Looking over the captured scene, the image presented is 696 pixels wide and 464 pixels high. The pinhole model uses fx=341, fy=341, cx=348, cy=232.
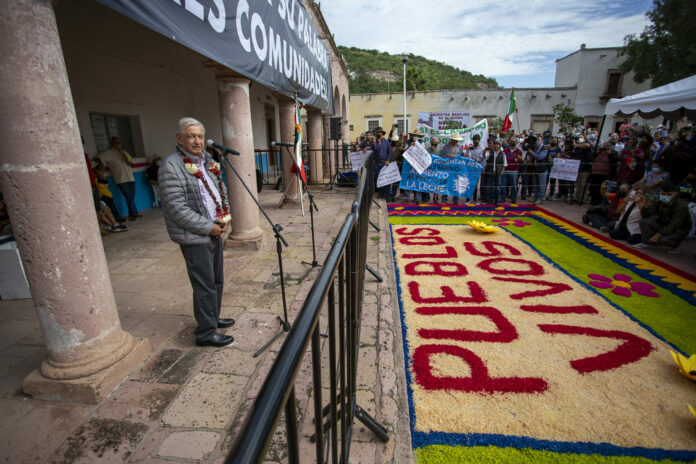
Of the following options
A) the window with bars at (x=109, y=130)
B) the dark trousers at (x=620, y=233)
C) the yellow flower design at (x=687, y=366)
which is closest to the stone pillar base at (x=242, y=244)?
the window with bars at (x=109, y=130)

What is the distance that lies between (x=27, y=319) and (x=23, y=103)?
256 cm

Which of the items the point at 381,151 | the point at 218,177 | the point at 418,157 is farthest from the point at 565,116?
the point at 218,177

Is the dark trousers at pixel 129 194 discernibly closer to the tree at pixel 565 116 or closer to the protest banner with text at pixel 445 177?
the protest banner with text at pixel 445 177

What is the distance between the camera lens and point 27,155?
1.97m

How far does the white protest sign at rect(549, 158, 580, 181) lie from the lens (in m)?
9.01

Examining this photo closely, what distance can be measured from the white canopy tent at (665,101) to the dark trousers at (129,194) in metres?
11.0

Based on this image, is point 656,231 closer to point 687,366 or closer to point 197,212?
point 687,366

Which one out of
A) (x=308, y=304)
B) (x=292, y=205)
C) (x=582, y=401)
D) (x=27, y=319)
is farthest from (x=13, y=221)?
(x=292, y=205)

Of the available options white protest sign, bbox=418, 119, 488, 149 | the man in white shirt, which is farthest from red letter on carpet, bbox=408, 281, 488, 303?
white protest sign, bbox=418, 119, 488, 149

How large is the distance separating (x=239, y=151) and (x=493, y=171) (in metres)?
6.65

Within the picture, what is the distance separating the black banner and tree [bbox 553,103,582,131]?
28.0m

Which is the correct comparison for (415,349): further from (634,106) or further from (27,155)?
(634,106)

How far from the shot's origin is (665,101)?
6895 mm

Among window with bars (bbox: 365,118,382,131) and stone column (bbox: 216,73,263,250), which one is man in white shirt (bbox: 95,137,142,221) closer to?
stone column (bbox: 216,73,263,250)
